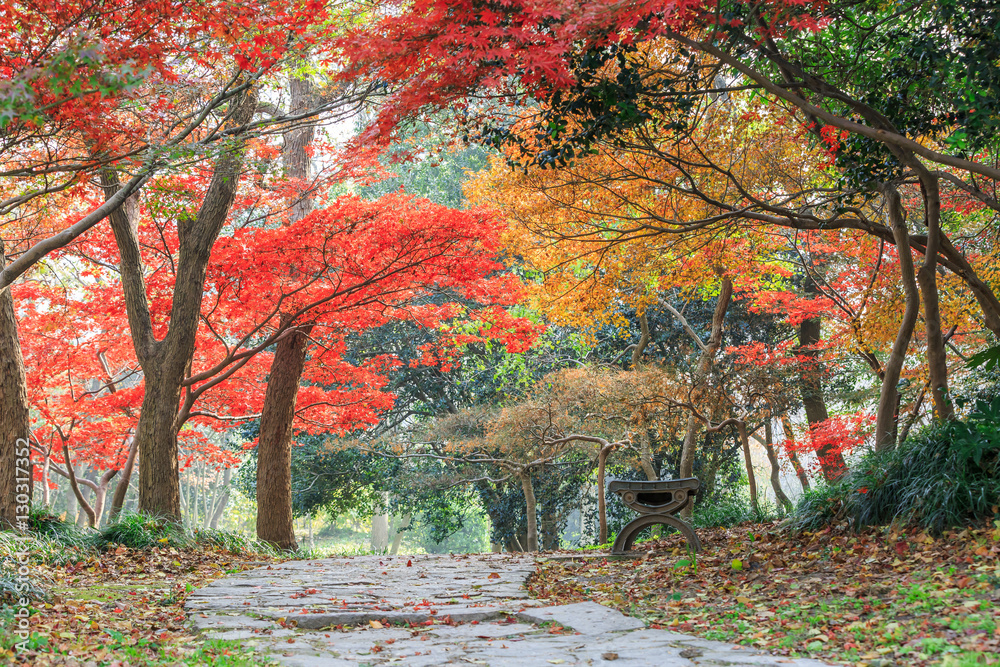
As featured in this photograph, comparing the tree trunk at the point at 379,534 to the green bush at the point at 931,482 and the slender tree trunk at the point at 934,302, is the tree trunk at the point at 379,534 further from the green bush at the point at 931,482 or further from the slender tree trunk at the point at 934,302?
the slender tree trunk at the point at 934,302

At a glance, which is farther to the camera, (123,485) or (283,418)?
(123,485)

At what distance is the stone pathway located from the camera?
3.69 meters

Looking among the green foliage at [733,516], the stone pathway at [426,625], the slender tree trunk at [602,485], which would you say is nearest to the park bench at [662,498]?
the stone pathway at [426,625]

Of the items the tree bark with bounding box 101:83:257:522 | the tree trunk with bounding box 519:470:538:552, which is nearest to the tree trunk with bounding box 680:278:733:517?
the tree trunk with bounding box 519:470:538:552

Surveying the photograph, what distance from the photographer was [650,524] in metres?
7.53

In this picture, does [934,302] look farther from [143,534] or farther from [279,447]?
[279,447]

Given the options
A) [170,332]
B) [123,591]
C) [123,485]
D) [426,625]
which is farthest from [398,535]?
[426,625]

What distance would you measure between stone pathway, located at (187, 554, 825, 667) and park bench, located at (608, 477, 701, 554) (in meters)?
1.42

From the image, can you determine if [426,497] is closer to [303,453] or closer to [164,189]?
[303,453]

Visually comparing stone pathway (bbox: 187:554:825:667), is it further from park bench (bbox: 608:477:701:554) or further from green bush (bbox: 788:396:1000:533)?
green bush (bbox: 788:396:1000:533)

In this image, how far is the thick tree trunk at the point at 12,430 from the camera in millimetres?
6934

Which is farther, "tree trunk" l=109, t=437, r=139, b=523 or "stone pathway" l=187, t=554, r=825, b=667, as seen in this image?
"tree trunk" l=109, t=437, r=139, b=523

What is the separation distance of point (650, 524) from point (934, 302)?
3.42 meters

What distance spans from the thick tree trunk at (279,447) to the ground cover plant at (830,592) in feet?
16.0
